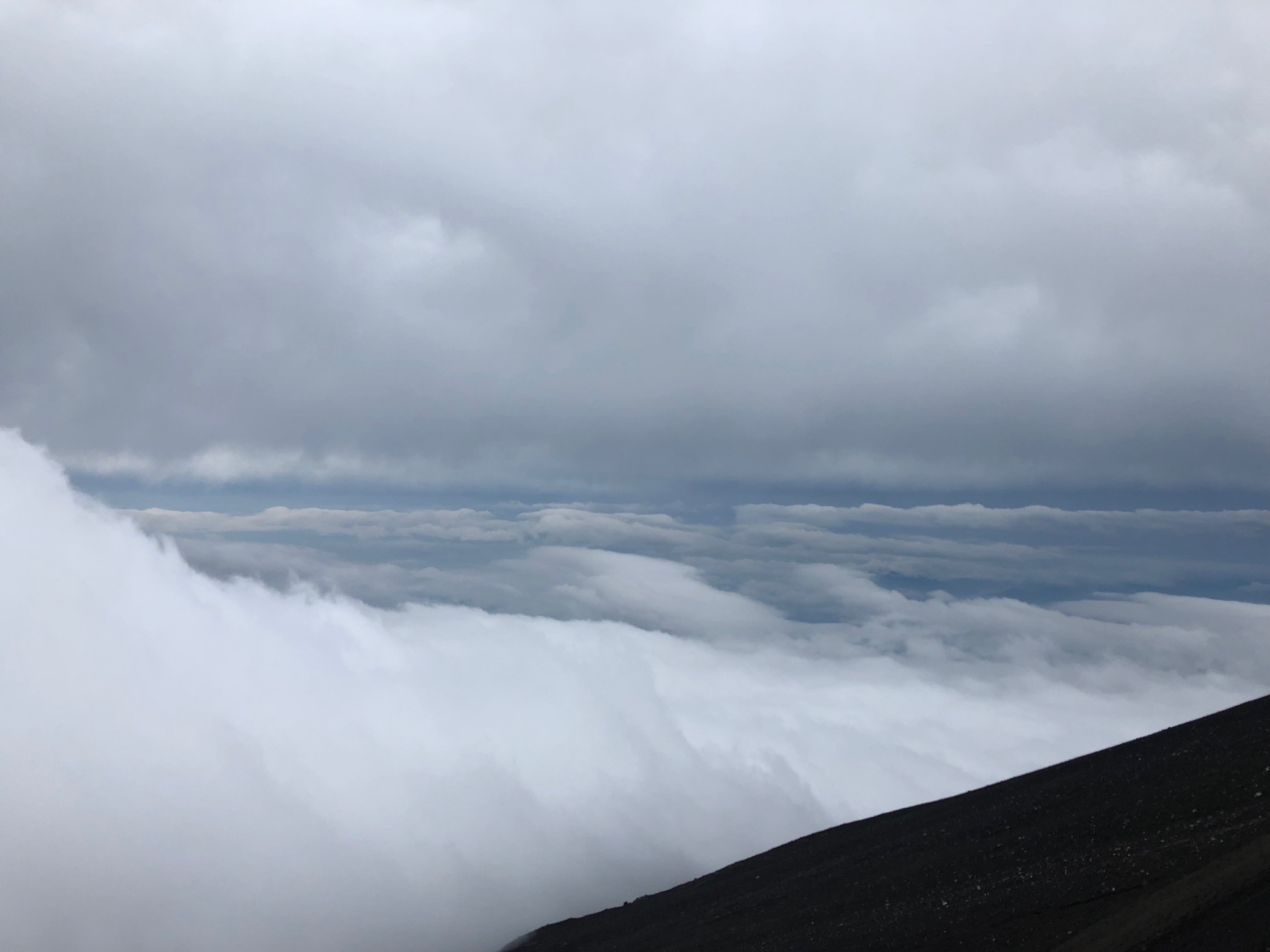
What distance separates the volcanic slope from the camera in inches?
1289

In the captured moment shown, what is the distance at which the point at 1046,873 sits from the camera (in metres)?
46.8

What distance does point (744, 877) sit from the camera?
9388cm

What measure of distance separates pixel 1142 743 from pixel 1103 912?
5307 centimetres

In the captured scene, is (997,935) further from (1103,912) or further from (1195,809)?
(1195,809)

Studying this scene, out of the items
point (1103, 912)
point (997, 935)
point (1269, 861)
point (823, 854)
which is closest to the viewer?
point (1269, 861)

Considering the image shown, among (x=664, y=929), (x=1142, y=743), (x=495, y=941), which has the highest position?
(x=1142, y=743)

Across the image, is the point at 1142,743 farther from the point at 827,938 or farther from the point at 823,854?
the point at 827,938

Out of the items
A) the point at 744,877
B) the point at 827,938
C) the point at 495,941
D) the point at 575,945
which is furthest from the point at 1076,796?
the point at 495,941

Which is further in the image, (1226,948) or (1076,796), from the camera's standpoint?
(1076,796)

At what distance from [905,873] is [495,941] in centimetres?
15246

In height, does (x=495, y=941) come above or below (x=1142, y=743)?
below

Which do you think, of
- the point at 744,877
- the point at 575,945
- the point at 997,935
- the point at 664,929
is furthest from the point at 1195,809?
the point at 575,945

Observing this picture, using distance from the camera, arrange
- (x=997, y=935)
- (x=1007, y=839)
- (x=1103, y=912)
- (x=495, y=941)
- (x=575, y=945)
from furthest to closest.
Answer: (x=495, y=941)
(x=575, y=945)
(x=1007, y=839)
(x=997, y=935)
(x=1103, y=912)

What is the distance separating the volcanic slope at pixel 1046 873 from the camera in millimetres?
32750
